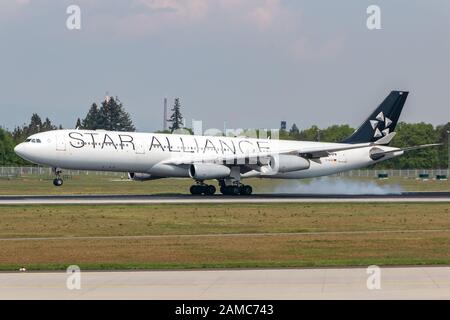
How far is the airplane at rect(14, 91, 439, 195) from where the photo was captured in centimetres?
6038

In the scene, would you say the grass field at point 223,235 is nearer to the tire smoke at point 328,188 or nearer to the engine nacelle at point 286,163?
the engine nacelle at point 286,163

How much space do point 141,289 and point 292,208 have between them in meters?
30.4

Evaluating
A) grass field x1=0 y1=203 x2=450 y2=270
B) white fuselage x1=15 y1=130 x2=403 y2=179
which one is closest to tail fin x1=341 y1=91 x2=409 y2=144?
white fuselage x1=15 y1=130 x2=403 y2=179

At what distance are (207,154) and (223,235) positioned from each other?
2815cm

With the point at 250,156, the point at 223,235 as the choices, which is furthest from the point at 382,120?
the point at 223,235

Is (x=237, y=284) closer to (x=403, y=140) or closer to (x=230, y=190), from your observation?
(x=230, y=190)

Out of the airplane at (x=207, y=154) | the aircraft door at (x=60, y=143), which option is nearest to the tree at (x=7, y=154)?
the airplane at (x=207, y=154)

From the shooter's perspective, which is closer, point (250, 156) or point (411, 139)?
point (250, 156)

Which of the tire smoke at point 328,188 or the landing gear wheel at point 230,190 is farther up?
the landing gear wheel at point 230,190

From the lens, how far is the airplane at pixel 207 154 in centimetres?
6038

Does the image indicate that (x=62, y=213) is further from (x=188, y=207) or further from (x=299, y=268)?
(x=299, y=268)

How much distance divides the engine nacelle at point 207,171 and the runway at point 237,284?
36.8 meters

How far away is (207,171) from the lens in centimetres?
6153

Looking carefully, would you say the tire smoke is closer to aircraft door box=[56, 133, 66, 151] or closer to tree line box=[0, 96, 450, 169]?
aircraft door box=[56, 133, 66, 151]
